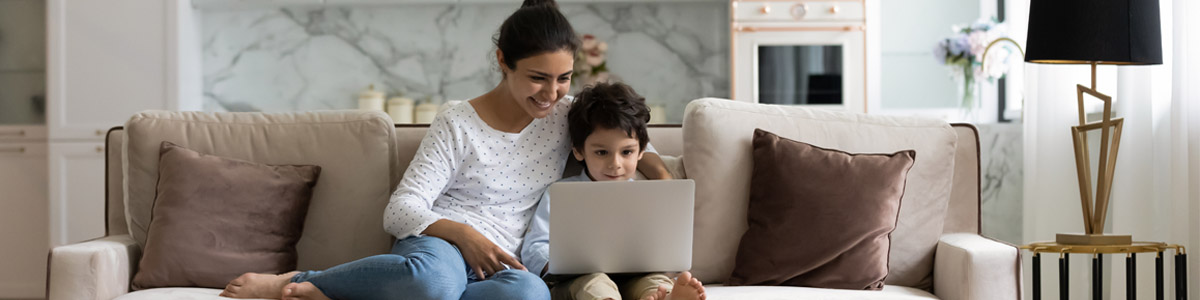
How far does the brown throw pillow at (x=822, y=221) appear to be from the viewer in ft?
6.92

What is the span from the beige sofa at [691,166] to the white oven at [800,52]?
1860 millimetres

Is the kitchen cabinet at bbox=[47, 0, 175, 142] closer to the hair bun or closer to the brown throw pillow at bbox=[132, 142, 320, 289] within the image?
the brown throw pillow at bbox=[132, 142, 320, 289]

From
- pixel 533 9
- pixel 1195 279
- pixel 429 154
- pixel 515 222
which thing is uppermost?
pixel 533 9

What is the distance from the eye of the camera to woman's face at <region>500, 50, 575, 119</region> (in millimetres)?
2084

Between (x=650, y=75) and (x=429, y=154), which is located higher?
(x=650, y=75)

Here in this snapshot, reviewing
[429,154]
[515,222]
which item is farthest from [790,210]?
[429,154]

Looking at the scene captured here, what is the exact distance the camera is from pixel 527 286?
1820 millimetres

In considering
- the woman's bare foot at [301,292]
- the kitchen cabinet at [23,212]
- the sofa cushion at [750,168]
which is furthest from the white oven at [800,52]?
the kitchen cabinet at [23,212]

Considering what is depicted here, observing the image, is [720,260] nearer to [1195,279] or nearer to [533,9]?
[533,9]

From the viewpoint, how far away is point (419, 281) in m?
1.80

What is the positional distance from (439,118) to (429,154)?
10cm

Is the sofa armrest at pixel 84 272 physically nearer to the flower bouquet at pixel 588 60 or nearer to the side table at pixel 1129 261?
the side table at pixel 1129 261

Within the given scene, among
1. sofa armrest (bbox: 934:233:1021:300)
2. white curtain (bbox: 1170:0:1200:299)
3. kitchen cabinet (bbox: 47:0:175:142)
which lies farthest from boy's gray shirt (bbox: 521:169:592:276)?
kitchen cabinet (bbox: 47:0:175:142)

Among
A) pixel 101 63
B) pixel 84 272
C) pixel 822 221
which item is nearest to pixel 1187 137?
pixel 822 221
